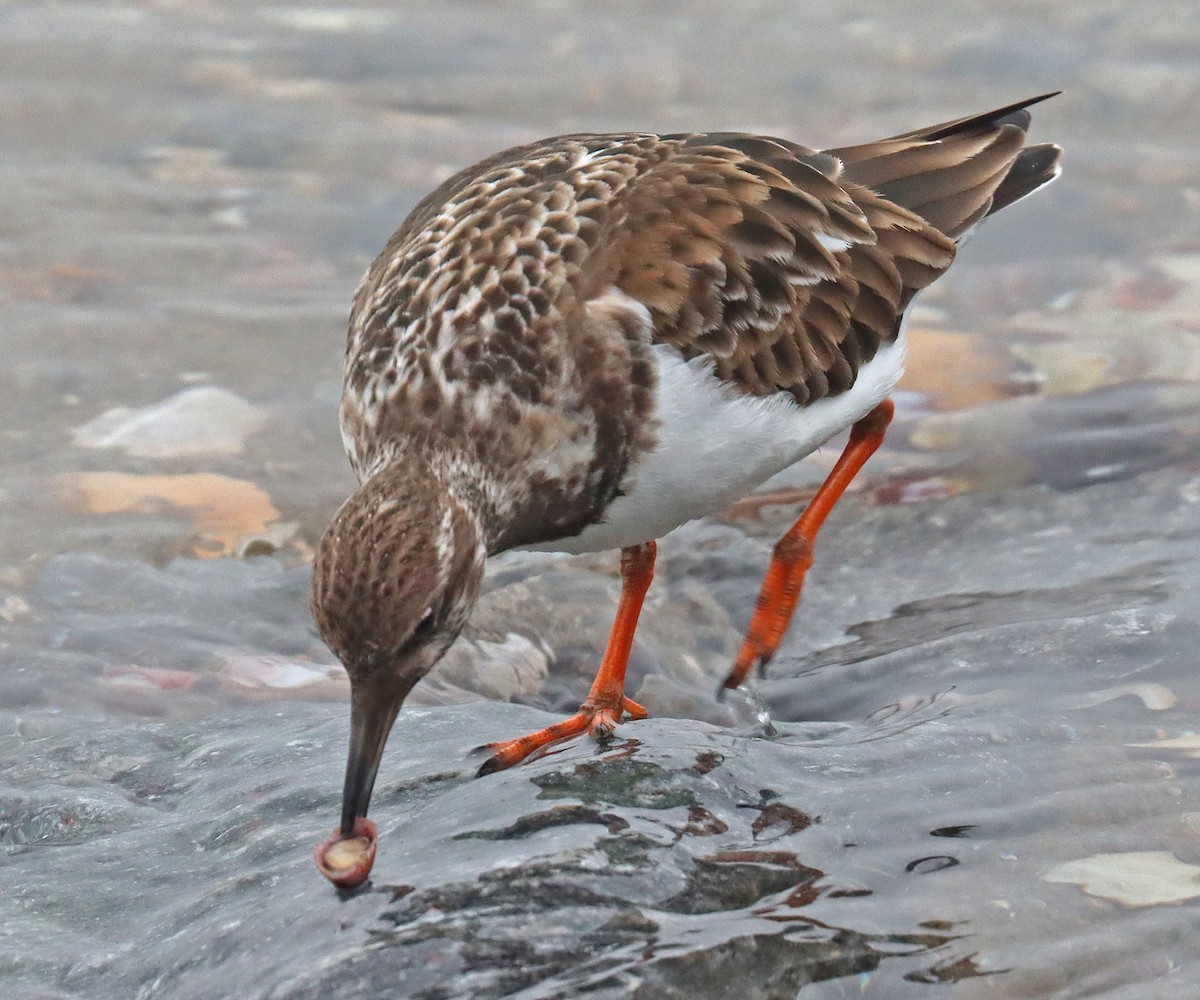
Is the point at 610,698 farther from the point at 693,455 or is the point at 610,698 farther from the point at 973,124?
the point at 973,124

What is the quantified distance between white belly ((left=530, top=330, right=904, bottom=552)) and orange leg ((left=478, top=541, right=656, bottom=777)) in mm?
464

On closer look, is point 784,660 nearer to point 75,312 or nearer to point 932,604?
point 932,604

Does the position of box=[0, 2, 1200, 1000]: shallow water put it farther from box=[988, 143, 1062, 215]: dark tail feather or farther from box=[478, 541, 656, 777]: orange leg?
box=[988, 143, 1062, 215]: dark tail feather

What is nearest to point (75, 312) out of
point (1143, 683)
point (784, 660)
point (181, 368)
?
point (181, 368)

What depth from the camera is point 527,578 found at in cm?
544

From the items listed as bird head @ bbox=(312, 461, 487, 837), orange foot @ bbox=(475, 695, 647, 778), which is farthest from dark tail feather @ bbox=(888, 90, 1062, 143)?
bird head @ bbox=(312, 461, 487, 837)

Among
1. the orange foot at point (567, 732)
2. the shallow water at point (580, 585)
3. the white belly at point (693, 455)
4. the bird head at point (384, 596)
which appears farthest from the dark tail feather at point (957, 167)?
the bird head at point (384, 596)

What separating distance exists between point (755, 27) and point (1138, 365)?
428 cm

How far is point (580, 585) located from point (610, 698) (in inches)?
45.6

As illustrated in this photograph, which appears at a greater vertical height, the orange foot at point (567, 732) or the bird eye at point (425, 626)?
the bird eye at point (425, 626)

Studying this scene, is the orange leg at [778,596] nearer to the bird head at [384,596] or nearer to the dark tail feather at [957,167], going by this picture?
the dark tail feather at [957,167]

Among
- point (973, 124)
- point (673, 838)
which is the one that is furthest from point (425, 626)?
point (973, 124)

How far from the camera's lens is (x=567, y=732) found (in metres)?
4.14

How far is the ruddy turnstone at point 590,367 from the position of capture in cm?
319
